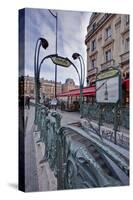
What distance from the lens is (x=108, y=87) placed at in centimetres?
510

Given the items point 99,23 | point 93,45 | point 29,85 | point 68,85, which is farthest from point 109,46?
point 29,85

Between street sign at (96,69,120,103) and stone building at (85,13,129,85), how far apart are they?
3.5 inches

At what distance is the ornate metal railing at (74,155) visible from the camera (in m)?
4.80

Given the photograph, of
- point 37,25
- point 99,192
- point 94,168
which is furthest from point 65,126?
point 37,25

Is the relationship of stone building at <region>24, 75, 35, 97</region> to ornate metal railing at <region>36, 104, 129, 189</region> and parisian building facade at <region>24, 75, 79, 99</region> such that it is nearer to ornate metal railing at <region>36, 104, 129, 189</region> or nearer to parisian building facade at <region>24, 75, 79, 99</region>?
parisian building facade at <region>24, 75, 79, 99</region>

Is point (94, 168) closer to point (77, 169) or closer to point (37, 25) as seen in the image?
point (77, 169)

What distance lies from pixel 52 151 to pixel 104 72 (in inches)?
51.2

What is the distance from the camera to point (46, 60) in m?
4.71

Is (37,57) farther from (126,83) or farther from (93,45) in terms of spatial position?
(126,83)

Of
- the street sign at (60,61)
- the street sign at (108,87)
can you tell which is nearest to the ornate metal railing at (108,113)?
the street sign at (108,87)

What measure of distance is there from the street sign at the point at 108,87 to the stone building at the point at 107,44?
90mm

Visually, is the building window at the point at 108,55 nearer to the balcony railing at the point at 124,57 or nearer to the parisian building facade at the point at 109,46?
the parisian building facade at the point at 109,46

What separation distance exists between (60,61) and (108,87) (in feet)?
2.61

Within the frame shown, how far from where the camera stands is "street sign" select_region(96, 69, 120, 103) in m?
5.07
